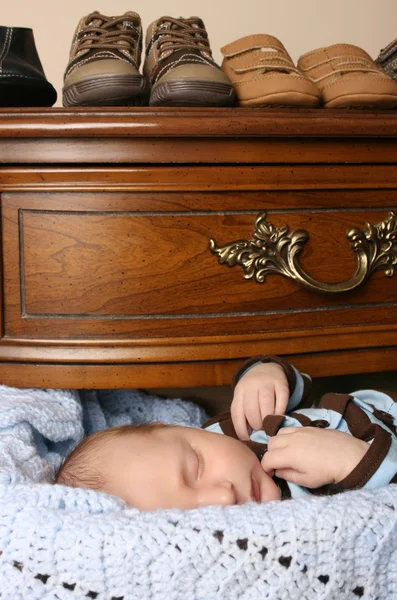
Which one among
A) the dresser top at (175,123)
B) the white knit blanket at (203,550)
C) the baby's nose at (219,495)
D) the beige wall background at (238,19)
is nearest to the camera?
the white knit blanket at (203,550)

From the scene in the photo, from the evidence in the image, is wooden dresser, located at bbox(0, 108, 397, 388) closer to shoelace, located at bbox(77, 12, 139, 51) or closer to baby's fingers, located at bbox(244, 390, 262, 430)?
baby's fingers, located at bbox(244, 390, 262, 430)

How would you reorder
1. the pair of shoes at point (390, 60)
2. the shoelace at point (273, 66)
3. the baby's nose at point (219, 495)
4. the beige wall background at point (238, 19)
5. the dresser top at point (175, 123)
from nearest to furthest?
the baby's nose at point (219, 495) → the dresser top at point (175, 123) → the shoelace at point (273, 66) → the pair of shoes at point (390, 60) → the beige wall background at point (238, 19)

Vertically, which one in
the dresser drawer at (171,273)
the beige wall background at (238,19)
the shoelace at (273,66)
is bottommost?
the dresser drawer at (171,273)

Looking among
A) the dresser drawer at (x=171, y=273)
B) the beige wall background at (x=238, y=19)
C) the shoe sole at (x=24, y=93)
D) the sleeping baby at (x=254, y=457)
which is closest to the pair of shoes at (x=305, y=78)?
the dresser drawer at (x=171, y=273)

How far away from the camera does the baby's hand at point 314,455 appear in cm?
69

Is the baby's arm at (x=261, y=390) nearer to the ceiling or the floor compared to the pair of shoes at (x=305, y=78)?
nearer to the floor

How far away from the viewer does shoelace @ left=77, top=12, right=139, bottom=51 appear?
35.6 inches

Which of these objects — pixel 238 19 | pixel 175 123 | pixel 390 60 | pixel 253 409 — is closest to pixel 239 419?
pixel 253 409

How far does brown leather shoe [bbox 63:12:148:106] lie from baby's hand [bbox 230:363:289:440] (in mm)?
407

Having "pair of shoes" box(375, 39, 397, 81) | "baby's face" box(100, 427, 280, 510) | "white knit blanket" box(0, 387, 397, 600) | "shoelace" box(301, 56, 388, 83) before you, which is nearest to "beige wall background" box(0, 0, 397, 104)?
"pair of shoes" box(375, 39, 397, 81)

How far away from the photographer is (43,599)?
544 mm

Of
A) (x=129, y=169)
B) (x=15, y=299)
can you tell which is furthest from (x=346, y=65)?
(x=15, y=299)

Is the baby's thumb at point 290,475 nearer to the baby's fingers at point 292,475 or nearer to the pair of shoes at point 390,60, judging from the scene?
the baby's fingers at point 292,475

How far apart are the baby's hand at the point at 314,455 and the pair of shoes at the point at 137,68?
1.49ft
